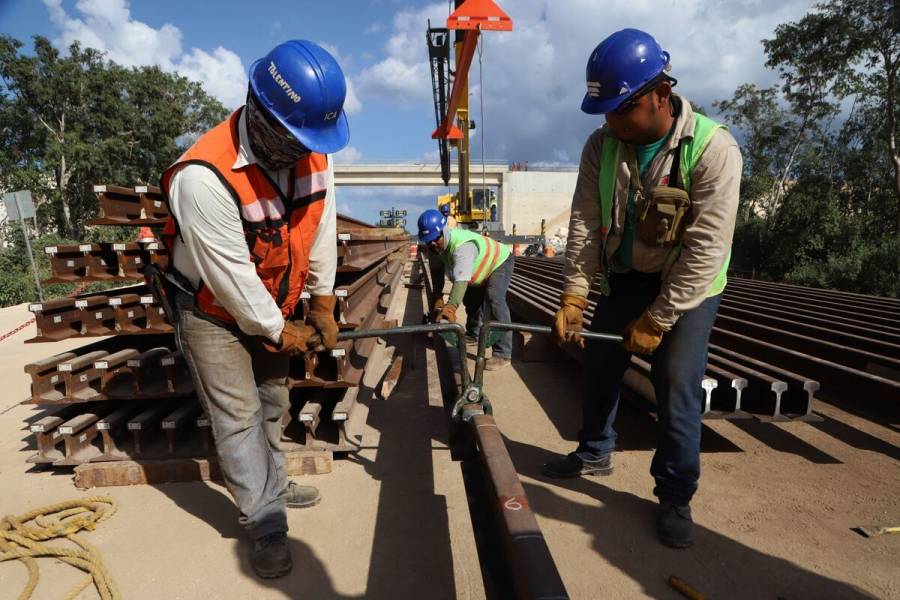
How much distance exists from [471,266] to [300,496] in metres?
2.45

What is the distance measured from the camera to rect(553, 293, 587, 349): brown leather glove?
7.71 ft

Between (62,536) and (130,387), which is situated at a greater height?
(130,387)

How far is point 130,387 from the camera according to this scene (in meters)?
3.16

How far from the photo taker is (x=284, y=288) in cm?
225

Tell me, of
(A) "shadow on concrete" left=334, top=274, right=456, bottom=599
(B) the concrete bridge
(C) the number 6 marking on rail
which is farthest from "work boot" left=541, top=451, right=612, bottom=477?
(B) the concrete bridge

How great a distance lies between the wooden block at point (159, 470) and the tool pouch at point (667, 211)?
7.46ft

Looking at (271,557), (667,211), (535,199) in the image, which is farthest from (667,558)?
(535,199)

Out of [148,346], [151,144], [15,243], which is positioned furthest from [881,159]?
[151,144]

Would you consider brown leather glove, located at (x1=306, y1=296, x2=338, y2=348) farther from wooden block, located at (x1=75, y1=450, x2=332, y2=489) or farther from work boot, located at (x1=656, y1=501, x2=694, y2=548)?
work boot, located at (x1=656, y1=501, x2=694, y2=548)

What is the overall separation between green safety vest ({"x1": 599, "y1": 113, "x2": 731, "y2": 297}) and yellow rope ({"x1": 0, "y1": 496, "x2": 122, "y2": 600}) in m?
2.70

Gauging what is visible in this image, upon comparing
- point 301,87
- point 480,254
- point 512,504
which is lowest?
point 512,504

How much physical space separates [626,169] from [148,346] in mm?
3648

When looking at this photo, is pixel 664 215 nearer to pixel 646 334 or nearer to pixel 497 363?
pixel 646 334

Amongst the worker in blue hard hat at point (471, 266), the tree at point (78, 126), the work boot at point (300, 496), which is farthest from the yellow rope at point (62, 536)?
the tree at point (78, 126)
